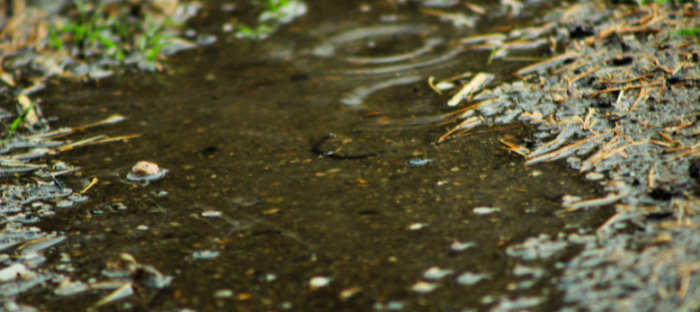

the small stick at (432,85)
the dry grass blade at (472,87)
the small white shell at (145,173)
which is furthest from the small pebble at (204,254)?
the small stick at (432,85)

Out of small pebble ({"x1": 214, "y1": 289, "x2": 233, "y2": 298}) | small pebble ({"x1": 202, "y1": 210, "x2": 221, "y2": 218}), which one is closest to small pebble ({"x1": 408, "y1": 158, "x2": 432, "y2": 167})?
small pebble ({"x1": 202, "y1": 210, "x2": 221, "y2": 218})

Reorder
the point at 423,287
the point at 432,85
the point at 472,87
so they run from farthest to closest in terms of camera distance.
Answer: the point at 432,85
the point at 472,87
the point at 423,287

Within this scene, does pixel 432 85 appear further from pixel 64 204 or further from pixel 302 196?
pixel 64 204

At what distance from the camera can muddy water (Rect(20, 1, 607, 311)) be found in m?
1.61

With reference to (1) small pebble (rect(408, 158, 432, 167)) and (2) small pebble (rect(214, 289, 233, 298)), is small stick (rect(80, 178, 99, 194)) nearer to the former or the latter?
(2) small pebble (rect(214, 289, 233, 298))

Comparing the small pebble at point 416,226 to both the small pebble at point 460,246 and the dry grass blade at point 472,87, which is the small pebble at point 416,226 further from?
the dry grass blade at point 472,87

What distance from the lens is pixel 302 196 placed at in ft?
6.82

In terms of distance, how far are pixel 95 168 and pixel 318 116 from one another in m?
1.12

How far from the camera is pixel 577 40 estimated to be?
121 inches

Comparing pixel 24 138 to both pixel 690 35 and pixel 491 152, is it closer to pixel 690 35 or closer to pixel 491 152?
pixel 491 152

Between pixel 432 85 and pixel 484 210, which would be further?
pixel 432 85

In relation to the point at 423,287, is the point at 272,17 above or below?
above

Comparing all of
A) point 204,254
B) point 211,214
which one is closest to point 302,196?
point 211,214

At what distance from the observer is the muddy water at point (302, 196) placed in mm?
1606
